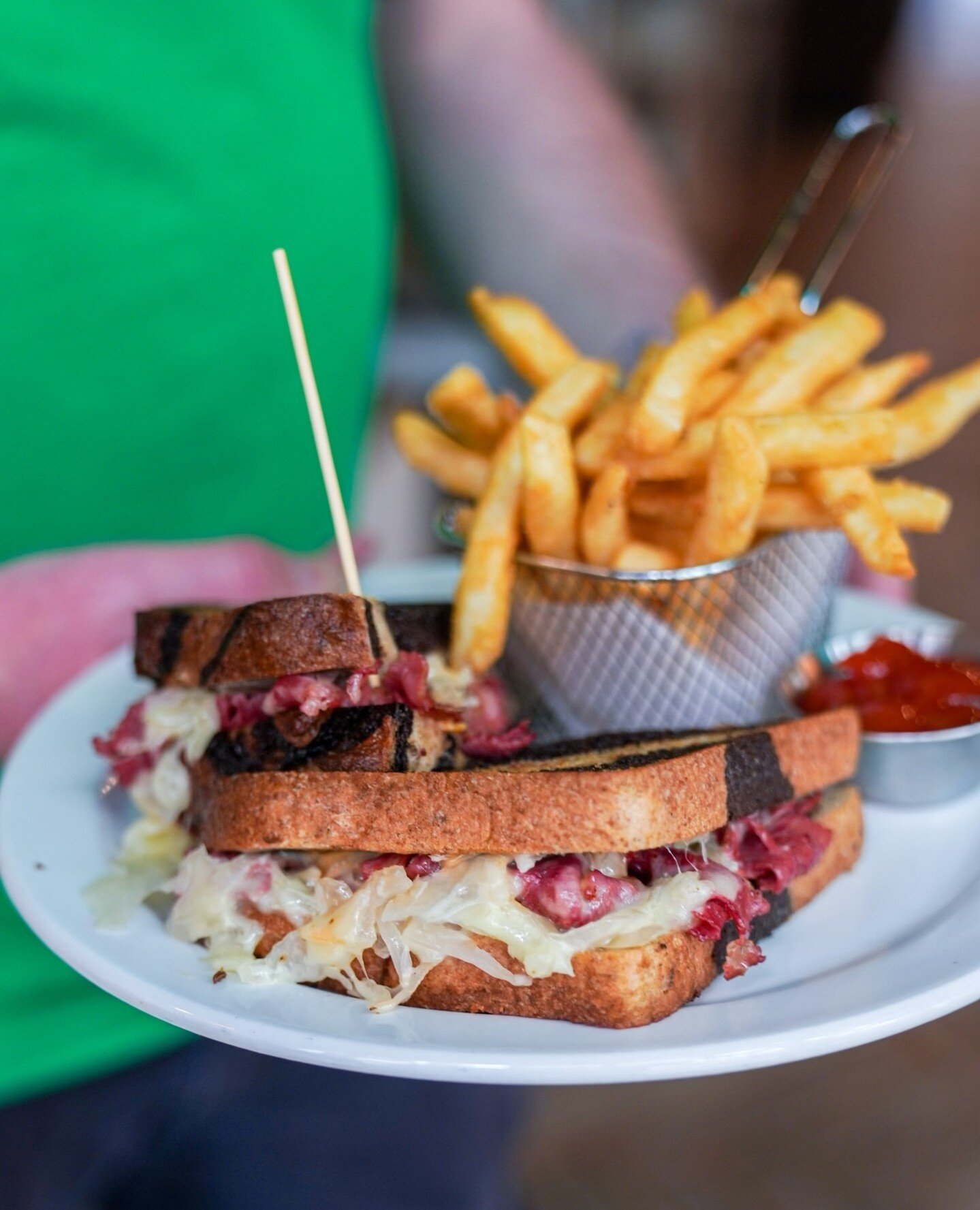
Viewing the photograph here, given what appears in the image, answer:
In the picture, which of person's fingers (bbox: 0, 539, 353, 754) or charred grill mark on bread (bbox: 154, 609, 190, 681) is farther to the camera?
person's fingers (bbox: 0, 539, 353, 754)

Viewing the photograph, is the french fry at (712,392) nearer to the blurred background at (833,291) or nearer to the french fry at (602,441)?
the french fry at (602,441)

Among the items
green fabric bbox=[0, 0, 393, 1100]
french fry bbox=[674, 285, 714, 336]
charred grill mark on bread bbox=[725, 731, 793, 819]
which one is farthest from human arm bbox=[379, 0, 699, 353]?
charred grill mark on bread bbox=[725, 731, 793, 819]

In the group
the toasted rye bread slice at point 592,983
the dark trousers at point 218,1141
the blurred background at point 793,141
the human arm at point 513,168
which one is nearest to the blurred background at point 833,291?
the blurred background at point 793,141

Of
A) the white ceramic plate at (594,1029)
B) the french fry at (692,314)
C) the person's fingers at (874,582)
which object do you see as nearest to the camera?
the white ceramic plate at (594,1029)

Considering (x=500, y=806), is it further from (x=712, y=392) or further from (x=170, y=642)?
(x=712, y=392)

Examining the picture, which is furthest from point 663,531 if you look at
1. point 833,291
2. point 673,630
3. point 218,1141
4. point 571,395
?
point 833,291

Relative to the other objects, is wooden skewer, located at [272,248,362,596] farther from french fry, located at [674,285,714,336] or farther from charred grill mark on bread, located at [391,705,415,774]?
french fry, located at [674,285,714,336]
